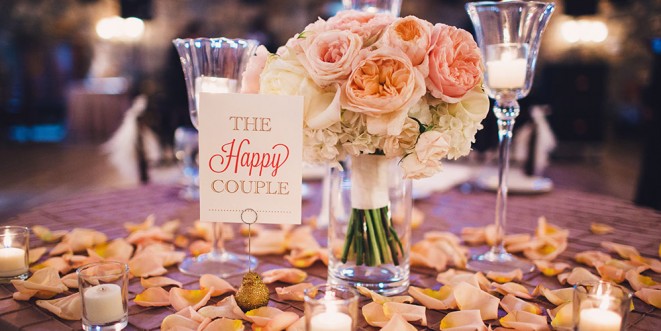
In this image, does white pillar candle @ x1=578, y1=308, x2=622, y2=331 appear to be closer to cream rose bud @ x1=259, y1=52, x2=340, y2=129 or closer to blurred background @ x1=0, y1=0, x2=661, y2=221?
cream rose bud @ x1=259, y1=52, x2=340, y2=129

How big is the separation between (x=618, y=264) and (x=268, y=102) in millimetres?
921

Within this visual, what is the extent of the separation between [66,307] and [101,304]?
0.43 ft

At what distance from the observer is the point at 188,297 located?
1030 mm

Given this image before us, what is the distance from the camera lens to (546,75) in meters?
7.79

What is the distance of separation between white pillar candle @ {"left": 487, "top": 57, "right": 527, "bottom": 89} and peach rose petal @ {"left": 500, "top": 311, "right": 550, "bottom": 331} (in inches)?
22.6

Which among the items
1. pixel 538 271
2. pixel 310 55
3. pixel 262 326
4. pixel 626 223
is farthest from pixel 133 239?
pixel 626 223

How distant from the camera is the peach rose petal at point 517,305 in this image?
986 mm

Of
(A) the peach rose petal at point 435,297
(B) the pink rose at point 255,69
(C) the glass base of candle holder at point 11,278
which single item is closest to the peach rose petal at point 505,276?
(A) the peach rose petal at point 435,297

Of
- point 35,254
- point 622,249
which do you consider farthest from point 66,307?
point 622,249

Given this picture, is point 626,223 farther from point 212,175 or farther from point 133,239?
point 133,239

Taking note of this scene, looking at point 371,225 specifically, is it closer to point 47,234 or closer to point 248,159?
point 248,159

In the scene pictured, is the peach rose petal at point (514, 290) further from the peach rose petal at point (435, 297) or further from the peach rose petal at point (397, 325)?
the peach rose petal at point (397, 325)

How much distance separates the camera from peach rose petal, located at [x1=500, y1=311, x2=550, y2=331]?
0.90 meters

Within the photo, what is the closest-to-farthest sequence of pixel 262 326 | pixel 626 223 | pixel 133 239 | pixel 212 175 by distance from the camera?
pixel 262 326 → pixel 212 175 → pixel 133 239 → pixel 626 223
